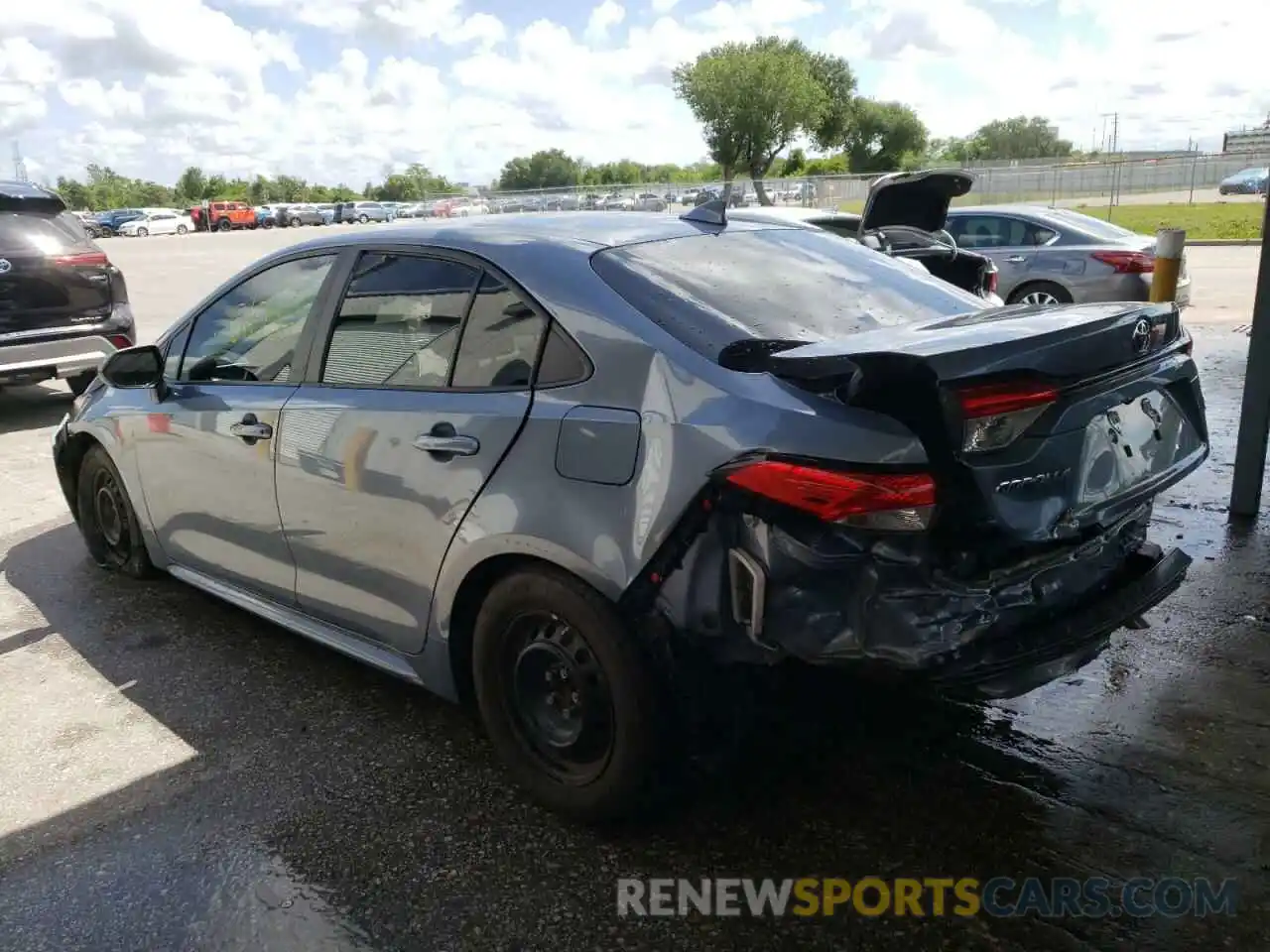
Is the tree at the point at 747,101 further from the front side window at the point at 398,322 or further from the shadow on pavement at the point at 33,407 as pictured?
the front side window at the point at 398,322

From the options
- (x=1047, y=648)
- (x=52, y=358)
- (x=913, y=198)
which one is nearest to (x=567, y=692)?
(x=1047, y=648)

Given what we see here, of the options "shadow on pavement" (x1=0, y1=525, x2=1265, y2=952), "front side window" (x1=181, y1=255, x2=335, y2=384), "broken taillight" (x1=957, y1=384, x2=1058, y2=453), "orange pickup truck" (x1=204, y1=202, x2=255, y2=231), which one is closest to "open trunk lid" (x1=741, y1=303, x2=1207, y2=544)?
"broken taillight" (x1=957, y1=384, x2=1058, y2=453)

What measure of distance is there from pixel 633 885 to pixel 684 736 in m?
0.41

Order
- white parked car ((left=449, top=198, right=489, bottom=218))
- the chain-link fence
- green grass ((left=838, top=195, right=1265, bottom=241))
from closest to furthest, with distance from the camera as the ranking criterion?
green grass ((left=838, top=195, right=1265, bottom=241)), the chain-link fence, white parked car ((left=449, top=198, right=489, bottom=218))

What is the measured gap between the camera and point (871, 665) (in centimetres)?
236

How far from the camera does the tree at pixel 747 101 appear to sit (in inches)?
2660

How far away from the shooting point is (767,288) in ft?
10.2

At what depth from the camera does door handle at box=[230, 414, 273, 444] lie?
12.1 feet

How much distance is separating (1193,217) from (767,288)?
31472 millimetres

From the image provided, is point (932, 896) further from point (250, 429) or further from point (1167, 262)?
point (1167, 262)

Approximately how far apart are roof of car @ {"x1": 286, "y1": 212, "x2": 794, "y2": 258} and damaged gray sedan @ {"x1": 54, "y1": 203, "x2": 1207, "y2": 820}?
0.02 m

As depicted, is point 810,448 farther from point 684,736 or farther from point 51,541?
point 51,541

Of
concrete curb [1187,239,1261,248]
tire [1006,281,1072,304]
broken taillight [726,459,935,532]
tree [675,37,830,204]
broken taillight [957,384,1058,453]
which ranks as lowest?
concrete curb [1187,239,1261,248]

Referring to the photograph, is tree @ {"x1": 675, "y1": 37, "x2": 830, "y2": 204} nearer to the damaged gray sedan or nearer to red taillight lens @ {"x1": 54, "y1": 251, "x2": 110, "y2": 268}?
red taillight lens @ {"x1": 54, "y1": 251, "x2": 110, "y2": 268}
